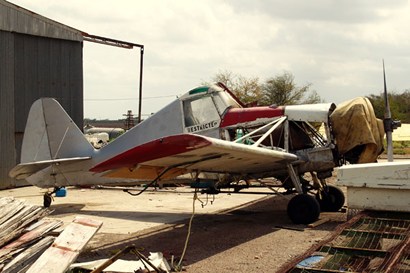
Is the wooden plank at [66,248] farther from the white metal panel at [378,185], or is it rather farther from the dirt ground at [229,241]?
the white metal panel at [378,185]

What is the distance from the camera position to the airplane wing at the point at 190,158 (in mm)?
5742

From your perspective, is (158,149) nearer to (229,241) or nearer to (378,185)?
(229,241)

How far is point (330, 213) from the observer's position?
9.79 metres

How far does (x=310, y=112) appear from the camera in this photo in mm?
9125

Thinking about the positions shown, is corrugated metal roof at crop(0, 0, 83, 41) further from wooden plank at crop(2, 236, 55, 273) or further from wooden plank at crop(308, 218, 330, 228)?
wooden plank at crop(2, 236, 55, 273)

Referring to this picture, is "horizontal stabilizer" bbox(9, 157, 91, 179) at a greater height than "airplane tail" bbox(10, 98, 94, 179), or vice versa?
"airplane tail" bbox(10, 98, 94, 179)

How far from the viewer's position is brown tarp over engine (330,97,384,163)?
8.76m

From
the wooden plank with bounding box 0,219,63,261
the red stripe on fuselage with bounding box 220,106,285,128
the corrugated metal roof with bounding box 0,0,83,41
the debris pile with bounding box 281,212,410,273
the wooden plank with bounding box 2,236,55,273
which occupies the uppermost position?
the corrugated metal roof with bounding box 0,0,83,41

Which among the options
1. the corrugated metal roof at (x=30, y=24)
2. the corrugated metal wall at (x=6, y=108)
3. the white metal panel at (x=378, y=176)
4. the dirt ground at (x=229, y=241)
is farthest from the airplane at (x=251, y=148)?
the corrugated metal roof at (x=30, y=24)

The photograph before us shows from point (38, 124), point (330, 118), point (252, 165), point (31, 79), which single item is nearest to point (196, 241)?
point (252, 165)

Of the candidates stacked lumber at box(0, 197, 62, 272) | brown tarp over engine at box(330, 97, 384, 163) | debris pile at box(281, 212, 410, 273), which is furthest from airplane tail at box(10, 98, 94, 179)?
debris pile at box(281, 212, 410, 273)

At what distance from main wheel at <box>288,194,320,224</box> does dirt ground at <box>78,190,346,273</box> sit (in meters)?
0.16

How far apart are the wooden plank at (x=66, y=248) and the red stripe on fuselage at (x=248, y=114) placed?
408 centimetres

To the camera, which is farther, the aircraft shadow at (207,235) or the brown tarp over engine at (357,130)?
the brown tarp over engine at (357,130)
